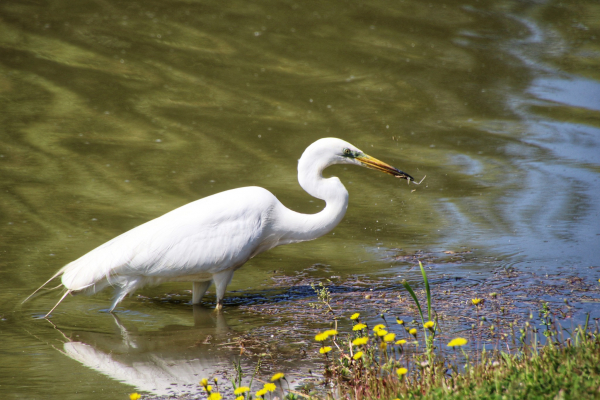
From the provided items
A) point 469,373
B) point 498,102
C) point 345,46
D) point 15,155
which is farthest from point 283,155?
point 469,373

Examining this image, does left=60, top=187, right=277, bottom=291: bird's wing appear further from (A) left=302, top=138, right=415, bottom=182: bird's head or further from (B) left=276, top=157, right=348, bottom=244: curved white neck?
(A) left=302, top=138, right=415, bottom=182: bird's head

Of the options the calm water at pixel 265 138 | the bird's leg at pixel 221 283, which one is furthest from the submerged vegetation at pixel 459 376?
A: the bird's leg at pixel 221 283

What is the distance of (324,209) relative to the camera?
5605 mm

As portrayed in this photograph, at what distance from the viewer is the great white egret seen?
5.16m

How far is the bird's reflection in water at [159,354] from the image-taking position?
4.02m

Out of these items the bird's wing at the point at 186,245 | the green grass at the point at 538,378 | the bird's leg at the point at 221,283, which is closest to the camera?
the green grass at the point at 538,378

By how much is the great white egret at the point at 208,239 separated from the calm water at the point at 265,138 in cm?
31

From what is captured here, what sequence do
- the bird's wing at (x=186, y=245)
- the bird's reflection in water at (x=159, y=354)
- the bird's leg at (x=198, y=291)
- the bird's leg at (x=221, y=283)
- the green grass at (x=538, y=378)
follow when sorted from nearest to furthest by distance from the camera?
the green grass at (x=538, y=378) < the bird's reflection in water at (x=159, y=354) < the bird's wing at (x=186, y=245) < the bird's leg at (x=221, y=283) < the bird's leg at (x=198, y=291)

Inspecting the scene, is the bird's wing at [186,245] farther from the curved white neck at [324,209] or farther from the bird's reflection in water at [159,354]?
the bird's reflection in water at [159,354]

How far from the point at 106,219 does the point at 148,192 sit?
0.95 metres

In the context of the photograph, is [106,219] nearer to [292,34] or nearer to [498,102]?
[498,102]

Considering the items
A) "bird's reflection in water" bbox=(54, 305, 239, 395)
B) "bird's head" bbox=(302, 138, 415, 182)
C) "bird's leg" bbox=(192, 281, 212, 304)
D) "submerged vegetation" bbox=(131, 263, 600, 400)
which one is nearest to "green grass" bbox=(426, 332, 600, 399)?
"submerged vegetation" bbox=(131, 263, 600, 400)

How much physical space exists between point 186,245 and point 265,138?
5046 millimetres

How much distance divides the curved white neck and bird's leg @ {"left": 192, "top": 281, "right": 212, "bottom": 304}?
0.74m
